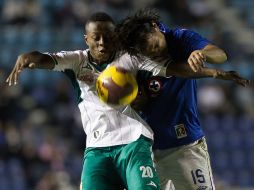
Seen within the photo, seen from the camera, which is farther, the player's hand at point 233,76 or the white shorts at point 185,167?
the white shorts at point 185,167

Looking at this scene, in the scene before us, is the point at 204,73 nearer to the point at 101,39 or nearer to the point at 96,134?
the point at 101,39

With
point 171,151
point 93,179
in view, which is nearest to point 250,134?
point 171,151

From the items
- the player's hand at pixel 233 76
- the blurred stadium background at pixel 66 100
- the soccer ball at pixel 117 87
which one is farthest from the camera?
the blurred stadium background at pixel 66 100

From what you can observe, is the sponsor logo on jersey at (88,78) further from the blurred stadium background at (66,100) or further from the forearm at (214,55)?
the blurred stadium background at (66,100)

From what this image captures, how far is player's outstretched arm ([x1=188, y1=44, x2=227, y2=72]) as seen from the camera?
5434 millimetres

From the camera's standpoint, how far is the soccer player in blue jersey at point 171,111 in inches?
245

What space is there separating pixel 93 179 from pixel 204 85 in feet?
27.4

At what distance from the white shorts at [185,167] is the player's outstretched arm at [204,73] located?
2.75ft

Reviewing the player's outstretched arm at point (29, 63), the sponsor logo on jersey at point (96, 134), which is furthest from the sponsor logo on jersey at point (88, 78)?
the sponsor logo on jersey at point (96, 134)

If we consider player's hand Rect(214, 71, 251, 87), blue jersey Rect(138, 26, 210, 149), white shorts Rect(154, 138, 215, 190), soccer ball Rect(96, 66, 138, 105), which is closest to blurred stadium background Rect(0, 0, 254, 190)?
white shorts Rect(154, 138, 215, 190)

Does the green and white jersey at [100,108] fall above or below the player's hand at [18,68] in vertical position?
below

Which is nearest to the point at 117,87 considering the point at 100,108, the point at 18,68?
the point at 100,108

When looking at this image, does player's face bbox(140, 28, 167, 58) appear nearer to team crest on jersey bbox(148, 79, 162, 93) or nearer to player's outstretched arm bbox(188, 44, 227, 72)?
team crest on jersey bbox(148, 79, 162, 93)

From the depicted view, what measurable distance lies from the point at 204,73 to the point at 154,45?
22.3 inches
